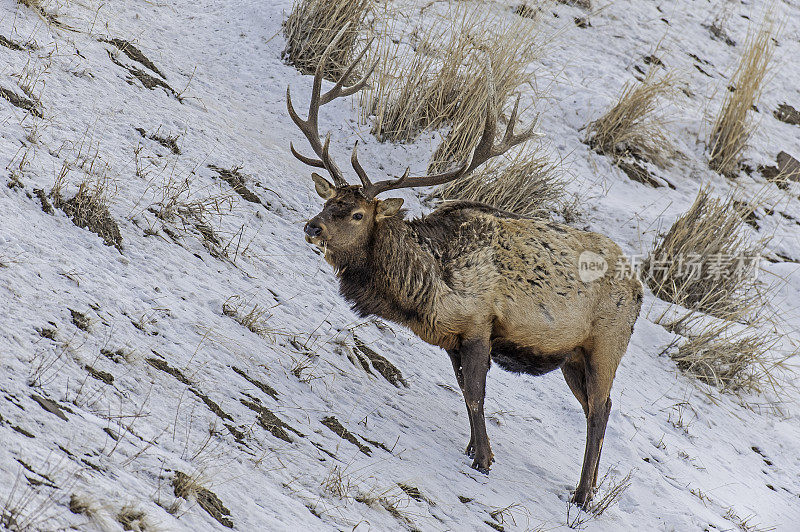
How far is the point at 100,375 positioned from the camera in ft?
11.9

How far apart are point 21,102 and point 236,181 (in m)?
1.70

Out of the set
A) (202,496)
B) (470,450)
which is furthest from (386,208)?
(202,496)

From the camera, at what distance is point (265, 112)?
7.98 m

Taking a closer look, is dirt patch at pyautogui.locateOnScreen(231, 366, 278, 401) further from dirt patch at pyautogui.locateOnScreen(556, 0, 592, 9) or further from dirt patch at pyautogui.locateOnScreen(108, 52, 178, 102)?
dirt patch at pyautogui.locateOnScreen(556, 0, 592, 9)

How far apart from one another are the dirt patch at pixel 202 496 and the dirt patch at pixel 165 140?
3.89 meters

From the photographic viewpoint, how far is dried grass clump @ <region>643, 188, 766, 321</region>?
7.80 meters

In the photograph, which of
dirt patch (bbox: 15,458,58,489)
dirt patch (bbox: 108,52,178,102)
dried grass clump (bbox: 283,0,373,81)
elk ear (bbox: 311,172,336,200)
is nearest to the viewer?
dirt patch (bbox: 15,458,58,489)

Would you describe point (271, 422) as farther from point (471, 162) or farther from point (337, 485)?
point (471, 162)

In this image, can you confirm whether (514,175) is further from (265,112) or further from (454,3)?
(454,3)

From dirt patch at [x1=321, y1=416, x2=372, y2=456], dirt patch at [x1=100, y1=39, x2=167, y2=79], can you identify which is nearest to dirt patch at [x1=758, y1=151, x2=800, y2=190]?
dirt patch at [x1=100, y1=39, x2=167, y2=79]

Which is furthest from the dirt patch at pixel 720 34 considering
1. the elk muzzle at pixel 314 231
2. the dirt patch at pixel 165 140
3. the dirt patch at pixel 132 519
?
the dirt patch at pixel 132 519

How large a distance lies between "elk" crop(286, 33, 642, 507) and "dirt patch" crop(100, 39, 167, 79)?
3.24 metres

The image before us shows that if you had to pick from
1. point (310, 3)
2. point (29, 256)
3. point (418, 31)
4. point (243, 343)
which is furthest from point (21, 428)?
point (418, 31)

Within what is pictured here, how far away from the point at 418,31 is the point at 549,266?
518 centimetres
